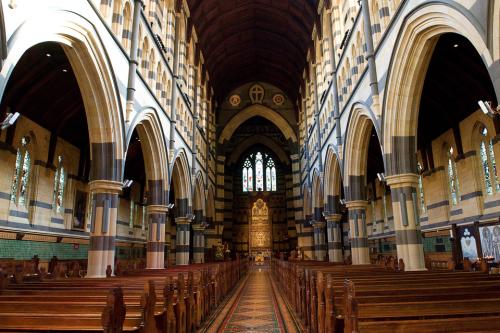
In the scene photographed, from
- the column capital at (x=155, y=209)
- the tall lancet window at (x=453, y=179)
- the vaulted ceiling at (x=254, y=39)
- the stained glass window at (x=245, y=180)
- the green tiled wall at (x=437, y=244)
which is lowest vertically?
the green tiled wall at (x=437, y=244)

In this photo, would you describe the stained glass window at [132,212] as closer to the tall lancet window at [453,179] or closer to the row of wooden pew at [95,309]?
the row of wooden pew at [95,309]

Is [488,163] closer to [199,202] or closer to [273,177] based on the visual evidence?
[199,202]

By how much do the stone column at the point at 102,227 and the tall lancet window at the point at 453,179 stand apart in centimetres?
1240

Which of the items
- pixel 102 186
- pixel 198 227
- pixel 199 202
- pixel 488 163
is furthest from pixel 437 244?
pixel 199 202

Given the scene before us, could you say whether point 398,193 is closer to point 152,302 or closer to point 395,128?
point 395,128

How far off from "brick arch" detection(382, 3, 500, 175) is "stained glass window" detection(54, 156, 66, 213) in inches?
488

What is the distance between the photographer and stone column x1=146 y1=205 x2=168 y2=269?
14.5m

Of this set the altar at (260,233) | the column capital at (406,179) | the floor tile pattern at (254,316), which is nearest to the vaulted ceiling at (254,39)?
the altar at (260,233)

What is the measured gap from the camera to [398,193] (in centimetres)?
979

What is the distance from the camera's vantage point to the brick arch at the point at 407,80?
8.02m

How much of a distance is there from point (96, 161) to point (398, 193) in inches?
331

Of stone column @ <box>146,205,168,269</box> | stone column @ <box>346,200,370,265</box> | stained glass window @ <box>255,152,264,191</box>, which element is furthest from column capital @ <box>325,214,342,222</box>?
stained glass window @ <box>255,152,264,191</box>

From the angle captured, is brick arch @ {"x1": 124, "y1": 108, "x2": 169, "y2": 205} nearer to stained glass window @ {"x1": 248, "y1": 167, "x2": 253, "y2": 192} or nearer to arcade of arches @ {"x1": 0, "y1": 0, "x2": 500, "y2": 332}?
arcade of arches @ {"x1": 0, "y1": 0, "x2": 500, "y2": 332}

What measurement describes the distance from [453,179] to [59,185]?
16.0m
